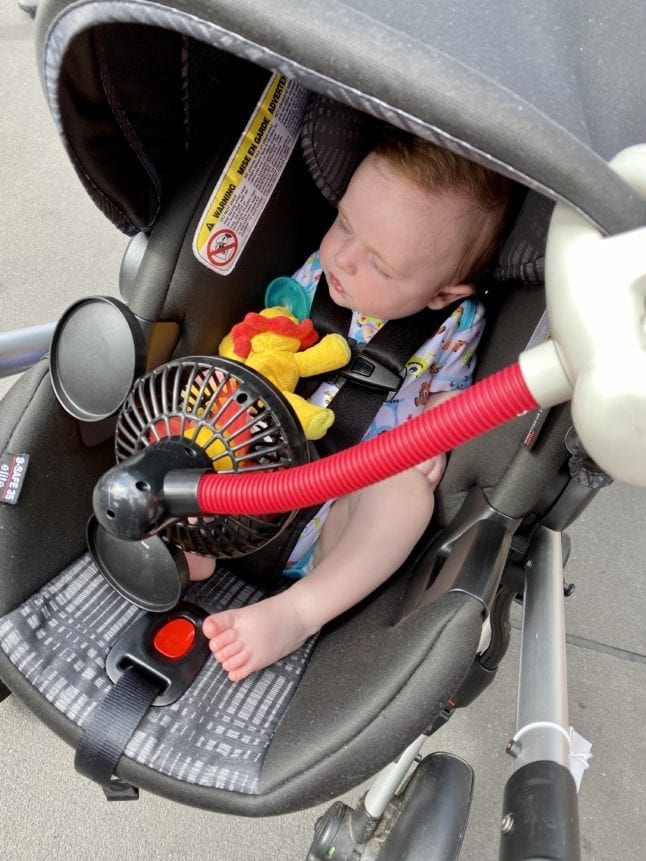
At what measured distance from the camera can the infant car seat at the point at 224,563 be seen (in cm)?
59

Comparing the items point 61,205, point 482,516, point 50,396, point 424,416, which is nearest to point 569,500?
point 482,516

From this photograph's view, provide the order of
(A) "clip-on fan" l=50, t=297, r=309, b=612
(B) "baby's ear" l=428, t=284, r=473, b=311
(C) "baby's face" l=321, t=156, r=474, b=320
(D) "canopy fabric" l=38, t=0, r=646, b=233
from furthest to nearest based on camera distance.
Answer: (B) "baby's ear" l=428, t=284, r=473, b=311
(C) "baby's face" l=321, t=156, r=474, b=320
(A) "clip-on fan" l=50, t=297, r=309, b=612
(D) "canopy fabric" l=38, t=0, r=646, b=233

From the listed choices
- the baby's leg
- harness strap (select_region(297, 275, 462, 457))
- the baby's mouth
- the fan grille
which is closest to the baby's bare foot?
the baby's leg

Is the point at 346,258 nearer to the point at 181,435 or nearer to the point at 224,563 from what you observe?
the point at 181,435

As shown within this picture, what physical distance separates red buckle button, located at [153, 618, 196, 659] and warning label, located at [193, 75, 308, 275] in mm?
384

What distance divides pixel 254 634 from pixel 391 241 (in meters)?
0.42

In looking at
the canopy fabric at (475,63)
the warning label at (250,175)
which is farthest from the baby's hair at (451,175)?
the canopy fabric at (475,63)

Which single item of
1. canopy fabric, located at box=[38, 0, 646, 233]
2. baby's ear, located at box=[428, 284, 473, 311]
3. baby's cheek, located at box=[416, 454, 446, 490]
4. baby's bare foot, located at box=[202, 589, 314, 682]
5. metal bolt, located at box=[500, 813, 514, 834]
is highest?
canopy fabric, located at box=[38, 0, 646, 233]

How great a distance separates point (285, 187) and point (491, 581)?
1.67 ft

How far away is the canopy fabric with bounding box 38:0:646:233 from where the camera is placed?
1.21 feet

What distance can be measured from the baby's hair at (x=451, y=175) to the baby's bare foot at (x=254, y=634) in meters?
0.43

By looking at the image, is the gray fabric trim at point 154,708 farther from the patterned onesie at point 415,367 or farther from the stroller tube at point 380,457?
the stroller tube at point 380,457

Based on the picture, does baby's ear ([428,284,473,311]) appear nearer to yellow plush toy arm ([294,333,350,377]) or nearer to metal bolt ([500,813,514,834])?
yellow plush toy arm ([294,333,350,377])

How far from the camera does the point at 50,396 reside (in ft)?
2.36
